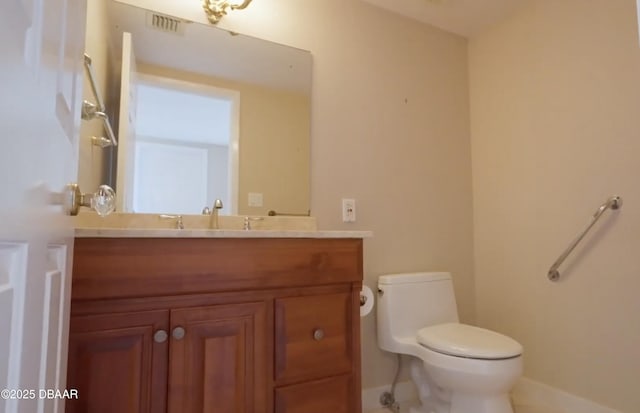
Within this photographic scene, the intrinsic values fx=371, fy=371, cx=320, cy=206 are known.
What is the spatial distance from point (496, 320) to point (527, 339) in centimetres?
19

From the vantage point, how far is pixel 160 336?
39.0 inches

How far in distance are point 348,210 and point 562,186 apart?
1061mm

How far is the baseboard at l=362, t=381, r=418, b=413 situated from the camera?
1825mm

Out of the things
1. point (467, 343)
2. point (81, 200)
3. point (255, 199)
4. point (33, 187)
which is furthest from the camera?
point (255, 199)

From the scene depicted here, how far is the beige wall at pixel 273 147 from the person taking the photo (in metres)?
1.70

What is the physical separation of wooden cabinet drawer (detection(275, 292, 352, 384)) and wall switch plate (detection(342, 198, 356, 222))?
24.4 inches

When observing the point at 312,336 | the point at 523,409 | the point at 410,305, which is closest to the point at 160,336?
the point at 312,336

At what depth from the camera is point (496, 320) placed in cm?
211

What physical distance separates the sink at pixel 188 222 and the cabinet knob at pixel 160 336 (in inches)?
20.8

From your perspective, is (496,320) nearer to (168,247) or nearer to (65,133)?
(168,247)

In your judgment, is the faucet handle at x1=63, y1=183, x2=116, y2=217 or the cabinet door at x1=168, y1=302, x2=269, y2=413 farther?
the cabinet door at x1=168, y1=302, x2=269, y2=413

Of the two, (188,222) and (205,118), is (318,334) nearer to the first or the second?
(188,222)

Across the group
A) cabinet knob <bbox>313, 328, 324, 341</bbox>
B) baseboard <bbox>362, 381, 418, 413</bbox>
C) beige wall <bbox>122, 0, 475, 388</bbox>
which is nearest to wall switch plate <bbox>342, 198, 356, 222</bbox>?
beige wall <bbox>122, 0, 475, 388</bbox>

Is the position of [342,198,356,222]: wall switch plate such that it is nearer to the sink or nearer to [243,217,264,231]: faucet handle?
the sink
